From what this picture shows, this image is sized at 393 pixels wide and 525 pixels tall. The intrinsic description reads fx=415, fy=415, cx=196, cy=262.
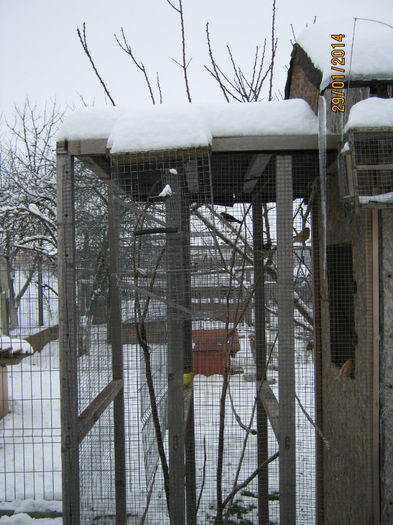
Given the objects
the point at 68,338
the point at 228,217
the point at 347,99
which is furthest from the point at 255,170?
the point at 68,338

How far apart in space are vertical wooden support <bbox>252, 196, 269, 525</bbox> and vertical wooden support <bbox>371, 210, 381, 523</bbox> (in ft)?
3.10

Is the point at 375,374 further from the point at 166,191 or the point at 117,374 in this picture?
the point at 117,374

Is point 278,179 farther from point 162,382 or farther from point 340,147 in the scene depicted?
point 162,382

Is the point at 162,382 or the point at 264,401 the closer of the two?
the point at 264,401

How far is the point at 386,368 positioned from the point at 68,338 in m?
1.72

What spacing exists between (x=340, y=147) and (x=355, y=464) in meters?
1.81

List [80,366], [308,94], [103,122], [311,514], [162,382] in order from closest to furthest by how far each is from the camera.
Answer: [103,122] → [80,366] → [308,94] → [162,382] → [311,514]

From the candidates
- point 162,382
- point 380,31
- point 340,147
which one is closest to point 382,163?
point 340,147

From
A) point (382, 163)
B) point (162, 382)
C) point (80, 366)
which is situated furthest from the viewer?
point (162, 382)

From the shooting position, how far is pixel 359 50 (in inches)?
88.1

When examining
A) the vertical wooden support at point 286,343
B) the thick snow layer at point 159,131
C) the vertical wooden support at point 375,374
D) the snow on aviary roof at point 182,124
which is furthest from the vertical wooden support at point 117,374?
the vertical wooden support at point 375,374

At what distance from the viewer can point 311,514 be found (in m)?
3.54

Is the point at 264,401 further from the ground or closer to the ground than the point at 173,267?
closer to the ground

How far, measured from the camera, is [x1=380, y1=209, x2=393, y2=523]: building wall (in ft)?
7.11
